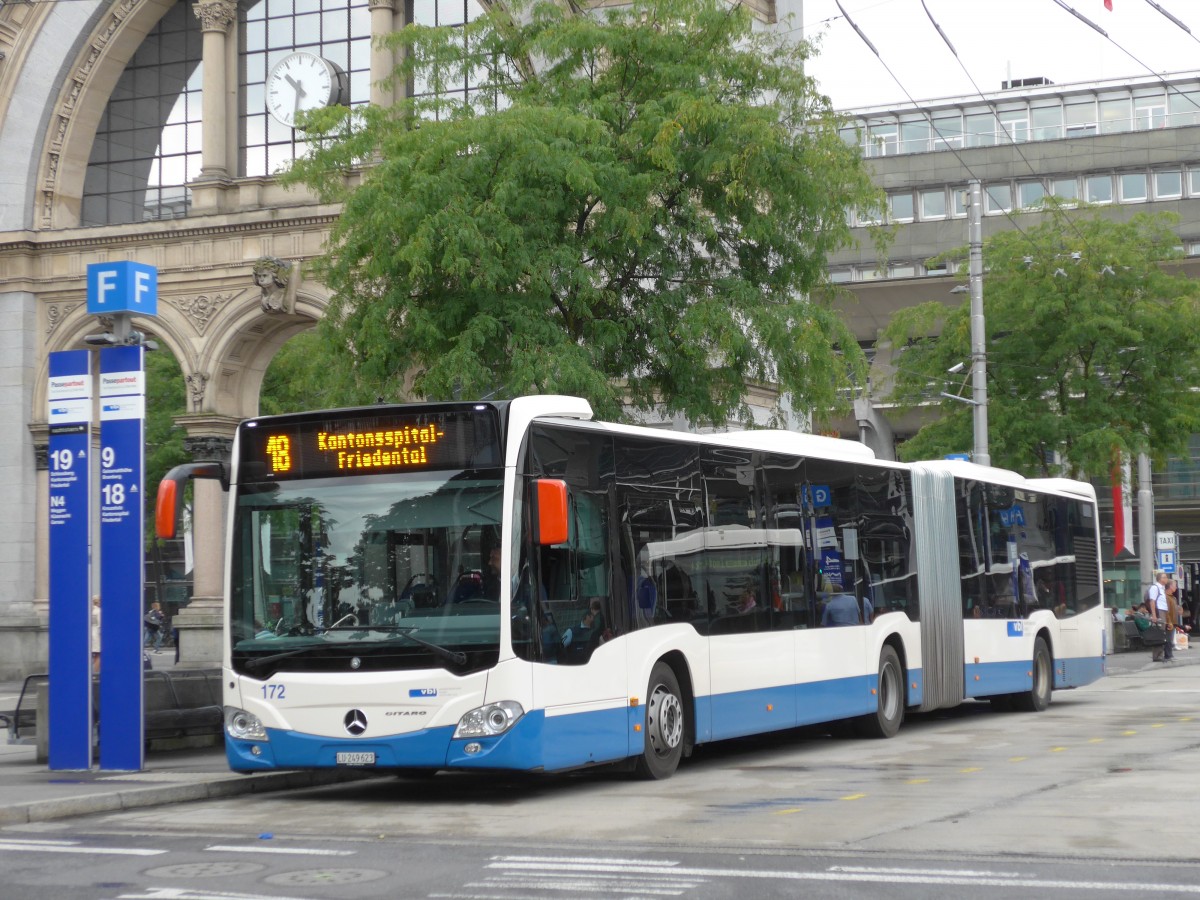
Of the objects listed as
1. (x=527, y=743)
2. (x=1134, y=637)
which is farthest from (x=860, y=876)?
(x=1134, y=637)

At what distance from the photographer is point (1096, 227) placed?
35125 mm

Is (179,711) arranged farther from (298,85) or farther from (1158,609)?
(1158,609)

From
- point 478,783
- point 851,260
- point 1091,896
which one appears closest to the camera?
point 1091,896

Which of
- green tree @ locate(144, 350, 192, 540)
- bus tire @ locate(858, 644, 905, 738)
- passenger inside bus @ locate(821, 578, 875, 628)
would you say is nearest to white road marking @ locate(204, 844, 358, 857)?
passenger inside bus @ locate(821, 578, 875, 628)

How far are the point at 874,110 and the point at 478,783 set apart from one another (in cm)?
6192

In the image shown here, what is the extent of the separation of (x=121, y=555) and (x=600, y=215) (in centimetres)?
792

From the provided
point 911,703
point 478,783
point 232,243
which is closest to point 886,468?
Answer: point 911,703

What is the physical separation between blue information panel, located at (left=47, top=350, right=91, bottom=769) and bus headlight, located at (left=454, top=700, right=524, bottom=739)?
3.71 meters

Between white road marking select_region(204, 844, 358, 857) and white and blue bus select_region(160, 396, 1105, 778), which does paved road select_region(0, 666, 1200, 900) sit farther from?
white and blue bus select_region(160, 396, 1105, 778)

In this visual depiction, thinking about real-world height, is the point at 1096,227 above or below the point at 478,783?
above

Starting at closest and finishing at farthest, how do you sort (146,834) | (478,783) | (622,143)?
(146,834) → (478,783) → (622,143)

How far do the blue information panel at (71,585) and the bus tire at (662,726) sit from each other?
4.35m

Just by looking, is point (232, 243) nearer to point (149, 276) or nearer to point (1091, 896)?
point (149, 276)

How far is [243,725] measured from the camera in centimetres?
1256
